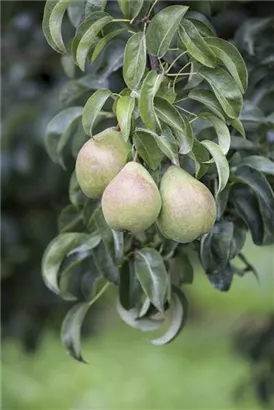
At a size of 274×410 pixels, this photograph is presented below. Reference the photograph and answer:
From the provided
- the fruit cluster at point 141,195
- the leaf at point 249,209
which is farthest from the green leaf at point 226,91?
the leaf at point 249,209

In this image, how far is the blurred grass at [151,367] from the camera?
150 inches

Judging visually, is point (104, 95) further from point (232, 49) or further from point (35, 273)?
point (35, 273)

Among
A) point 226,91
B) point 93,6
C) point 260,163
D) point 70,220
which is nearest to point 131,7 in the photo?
point 93,6

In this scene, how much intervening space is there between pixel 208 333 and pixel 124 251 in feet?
14.1

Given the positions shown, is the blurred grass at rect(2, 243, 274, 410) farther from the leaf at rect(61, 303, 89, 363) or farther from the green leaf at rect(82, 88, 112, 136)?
the green leaf at rect(82, 88, 112, 136)

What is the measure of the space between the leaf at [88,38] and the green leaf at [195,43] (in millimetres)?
84

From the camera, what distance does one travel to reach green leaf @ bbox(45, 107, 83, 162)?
3.90ft

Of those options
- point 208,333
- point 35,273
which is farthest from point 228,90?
point 208,333

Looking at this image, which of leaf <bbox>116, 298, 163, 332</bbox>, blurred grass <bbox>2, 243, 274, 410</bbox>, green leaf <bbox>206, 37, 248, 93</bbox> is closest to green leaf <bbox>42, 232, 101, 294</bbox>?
leaf <bbox>116, 298, 163, 332</bbox>

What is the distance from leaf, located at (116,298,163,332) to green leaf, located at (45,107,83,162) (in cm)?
24

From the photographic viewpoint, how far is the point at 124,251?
1116 millimetres

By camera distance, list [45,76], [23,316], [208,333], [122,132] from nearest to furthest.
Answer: [122,132]
[45,76]
[23,316]
[208,333]

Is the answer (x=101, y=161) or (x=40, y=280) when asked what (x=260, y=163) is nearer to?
(x=101, y=161)

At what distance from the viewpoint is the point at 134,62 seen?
0.89 m
